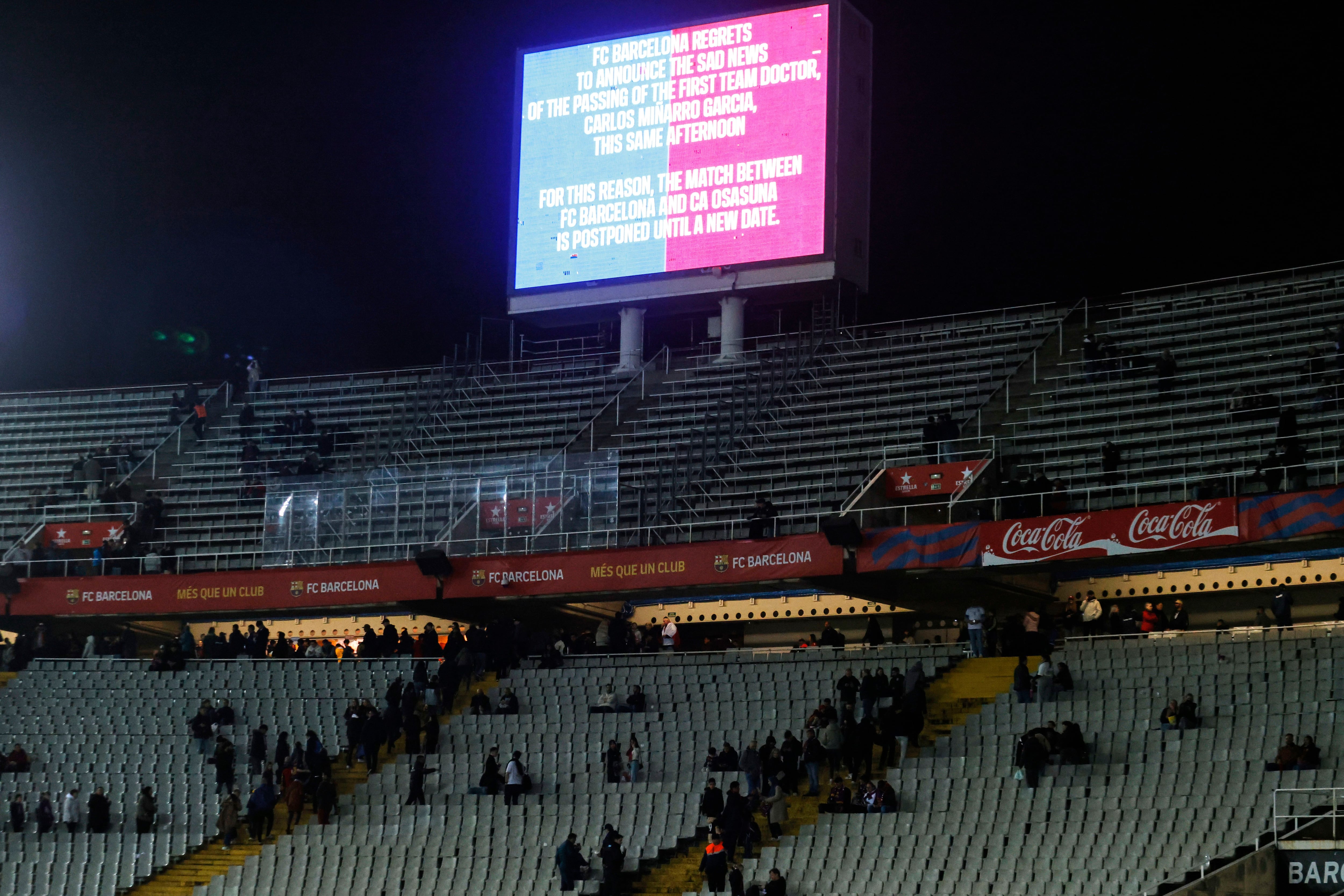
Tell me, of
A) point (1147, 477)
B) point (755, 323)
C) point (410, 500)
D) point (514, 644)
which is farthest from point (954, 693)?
Result: point (755, 323)

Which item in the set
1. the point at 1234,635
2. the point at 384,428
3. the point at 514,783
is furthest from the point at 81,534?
the point at 1234,635

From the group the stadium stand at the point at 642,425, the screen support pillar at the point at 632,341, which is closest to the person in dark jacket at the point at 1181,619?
the stadium stand at the point at 642,425

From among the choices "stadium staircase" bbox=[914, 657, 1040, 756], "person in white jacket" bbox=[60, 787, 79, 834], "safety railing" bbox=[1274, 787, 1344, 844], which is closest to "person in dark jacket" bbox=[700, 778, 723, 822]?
"stadium staircase" bbox=[914, 657, 1040, 756]

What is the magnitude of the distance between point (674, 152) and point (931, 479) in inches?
390

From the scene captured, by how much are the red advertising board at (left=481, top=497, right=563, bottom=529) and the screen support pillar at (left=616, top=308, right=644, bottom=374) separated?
542cm

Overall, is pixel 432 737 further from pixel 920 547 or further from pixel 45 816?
pixel 920 547

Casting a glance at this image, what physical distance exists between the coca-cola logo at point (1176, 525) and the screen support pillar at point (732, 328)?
11040 mm

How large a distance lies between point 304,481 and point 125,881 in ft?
29.7

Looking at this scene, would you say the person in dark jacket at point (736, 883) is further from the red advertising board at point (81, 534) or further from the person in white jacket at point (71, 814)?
the red advertising board at point (81, 534)

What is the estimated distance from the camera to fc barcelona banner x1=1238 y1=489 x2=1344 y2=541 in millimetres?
23344

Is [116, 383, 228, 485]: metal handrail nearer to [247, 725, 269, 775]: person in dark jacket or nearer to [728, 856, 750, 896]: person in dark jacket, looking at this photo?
[247, 725, 269, 775]: person in dark jacket

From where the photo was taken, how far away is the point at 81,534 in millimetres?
34469

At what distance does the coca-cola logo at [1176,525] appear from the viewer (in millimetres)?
24578

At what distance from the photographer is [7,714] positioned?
101ft
